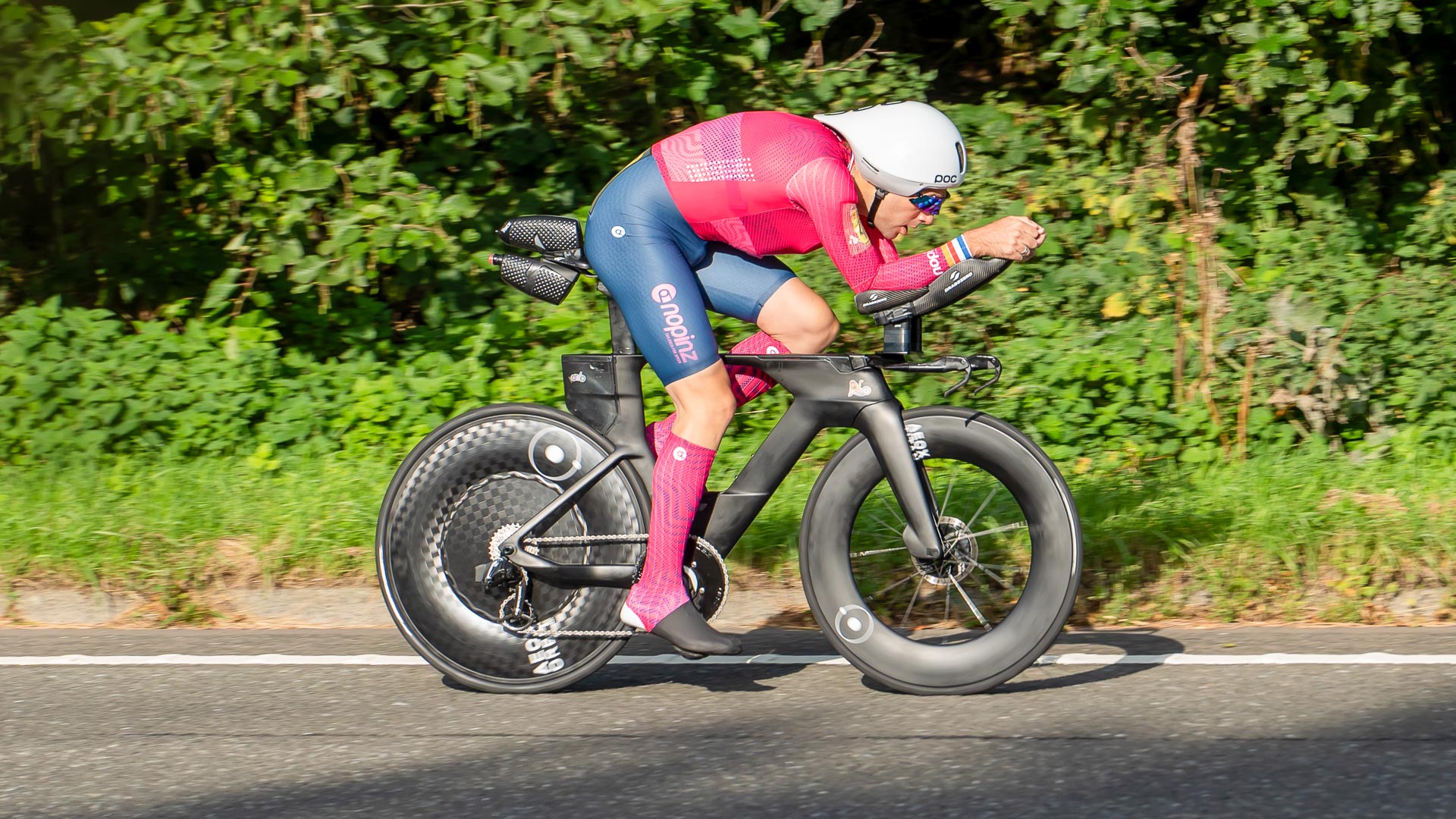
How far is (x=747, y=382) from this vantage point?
456 cm

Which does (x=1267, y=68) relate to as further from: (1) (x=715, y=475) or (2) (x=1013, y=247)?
(2) (x=1013, y=247)

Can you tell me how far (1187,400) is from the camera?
23.8 feet

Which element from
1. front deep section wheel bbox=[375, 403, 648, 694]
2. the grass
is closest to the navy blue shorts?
front deep section wheel bbox=[375, 403, 648, 694]

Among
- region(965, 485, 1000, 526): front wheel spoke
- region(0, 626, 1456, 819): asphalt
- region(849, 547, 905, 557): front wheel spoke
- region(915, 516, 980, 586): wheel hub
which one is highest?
region(965, 485, 1000, 526): front wheel spoke

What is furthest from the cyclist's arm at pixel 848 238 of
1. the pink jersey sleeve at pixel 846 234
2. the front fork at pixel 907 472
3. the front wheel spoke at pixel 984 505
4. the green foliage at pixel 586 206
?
the green foliage at pixel 586 206

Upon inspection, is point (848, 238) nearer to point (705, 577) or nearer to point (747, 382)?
point (747, 382)

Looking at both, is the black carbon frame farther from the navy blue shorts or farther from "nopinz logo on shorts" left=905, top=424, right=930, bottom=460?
the navy blue shorts

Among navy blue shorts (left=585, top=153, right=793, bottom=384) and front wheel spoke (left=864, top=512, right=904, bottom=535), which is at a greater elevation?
navy blue shorts (left=585, top=153, right=793, bottom=384)

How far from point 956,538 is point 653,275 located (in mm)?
1121

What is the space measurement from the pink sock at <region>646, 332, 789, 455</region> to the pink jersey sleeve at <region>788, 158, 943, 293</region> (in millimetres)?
429

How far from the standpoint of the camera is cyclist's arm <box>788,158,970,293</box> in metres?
4.09

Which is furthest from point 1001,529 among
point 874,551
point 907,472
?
point 874,551

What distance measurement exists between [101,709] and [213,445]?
10.2ft

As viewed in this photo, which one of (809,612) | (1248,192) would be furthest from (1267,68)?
(809,612)
